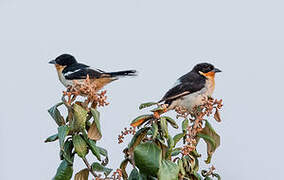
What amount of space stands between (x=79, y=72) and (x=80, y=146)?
136 inches

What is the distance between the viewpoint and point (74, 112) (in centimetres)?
245

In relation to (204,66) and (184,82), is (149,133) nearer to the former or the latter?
(184,82)

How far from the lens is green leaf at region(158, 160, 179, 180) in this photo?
233 centimetres

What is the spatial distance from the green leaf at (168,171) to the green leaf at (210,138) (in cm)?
49

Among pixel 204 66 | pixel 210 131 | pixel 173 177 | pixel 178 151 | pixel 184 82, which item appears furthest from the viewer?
pixel 204 66

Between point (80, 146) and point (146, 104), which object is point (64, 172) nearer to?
point (80, 146)

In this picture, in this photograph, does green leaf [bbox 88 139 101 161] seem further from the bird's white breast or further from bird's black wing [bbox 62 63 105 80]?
bird's black wing [bbox 62 63 105 80]

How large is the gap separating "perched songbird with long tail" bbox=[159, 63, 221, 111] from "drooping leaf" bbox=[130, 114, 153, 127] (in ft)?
7.26

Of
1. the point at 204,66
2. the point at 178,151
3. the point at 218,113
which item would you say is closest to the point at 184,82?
A: the point at 204,66

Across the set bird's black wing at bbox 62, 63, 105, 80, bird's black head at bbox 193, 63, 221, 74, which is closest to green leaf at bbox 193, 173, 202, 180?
bird's black head at bbox 193, 63, 221, 74

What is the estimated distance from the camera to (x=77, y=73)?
5844mm

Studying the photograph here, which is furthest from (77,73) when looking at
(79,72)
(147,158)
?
(147,158)

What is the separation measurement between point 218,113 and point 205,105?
13cm

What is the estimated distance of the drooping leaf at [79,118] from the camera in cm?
244
